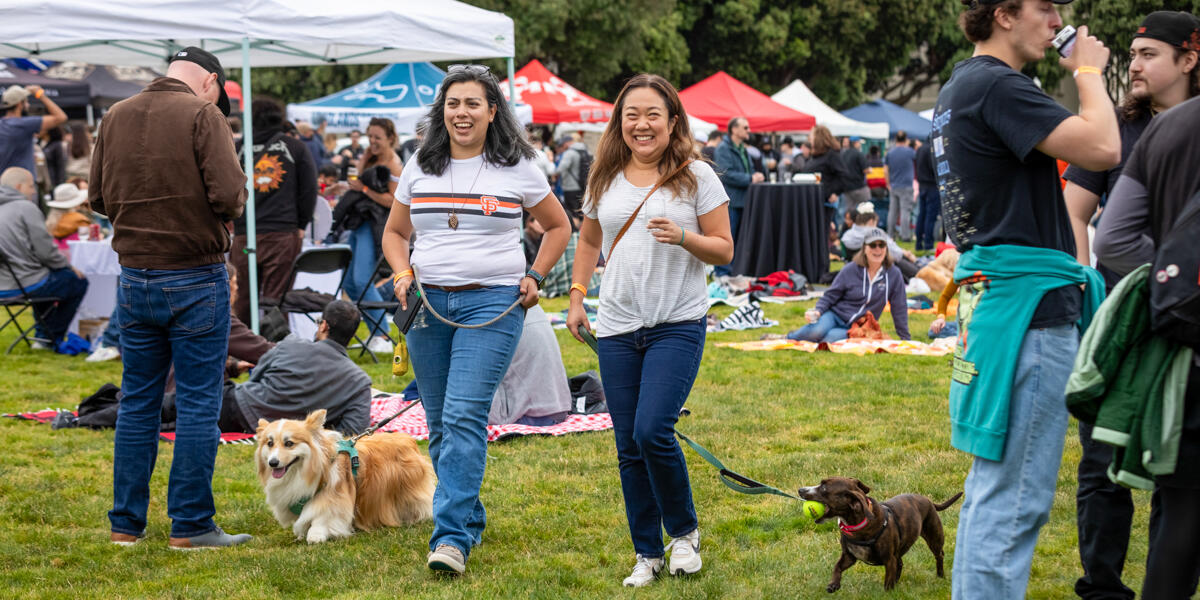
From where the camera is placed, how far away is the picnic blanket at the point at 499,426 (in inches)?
274

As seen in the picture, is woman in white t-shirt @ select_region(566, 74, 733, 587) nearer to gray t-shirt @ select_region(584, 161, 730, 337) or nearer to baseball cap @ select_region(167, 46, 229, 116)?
gray t-shirt @ select_region(584, 161, 730, 337)

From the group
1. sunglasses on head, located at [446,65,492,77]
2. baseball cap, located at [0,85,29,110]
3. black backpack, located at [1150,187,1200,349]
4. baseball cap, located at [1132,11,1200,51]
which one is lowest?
baseball cap, located at [0,85,29,110]

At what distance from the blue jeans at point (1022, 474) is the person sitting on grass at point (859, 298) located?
6727 mm

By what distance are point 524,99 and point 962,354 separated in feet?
69.0

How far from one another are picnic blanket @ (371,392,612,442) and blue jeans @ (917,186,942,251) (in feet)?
41.3

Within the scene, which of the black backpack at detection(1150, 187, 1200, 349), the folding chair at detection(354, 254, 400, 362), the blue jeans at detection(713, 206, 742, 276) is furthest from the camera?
the blue jeans at detection(713, 206, 742, 276)

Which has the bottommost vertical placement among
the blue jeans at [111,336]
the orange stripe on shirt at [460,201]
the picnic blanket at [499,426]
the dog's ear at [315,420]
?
the blue jeans at [111,336]

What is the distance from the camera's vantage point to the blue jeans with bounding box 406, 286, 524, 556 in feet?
14.0

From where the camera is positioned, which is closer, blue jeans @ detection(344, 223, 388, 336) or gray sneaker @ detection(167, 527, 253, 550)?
gray sneaker @ detection(167, 527, 253, 550)

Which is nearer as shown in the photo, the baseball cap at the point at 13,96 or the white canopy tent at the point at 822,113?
the baseball cap at the point at 13,96

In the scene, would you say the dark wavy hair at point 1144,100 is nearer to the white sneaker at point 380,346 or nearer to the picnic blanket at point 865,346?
the picnic blanket at point 865,346

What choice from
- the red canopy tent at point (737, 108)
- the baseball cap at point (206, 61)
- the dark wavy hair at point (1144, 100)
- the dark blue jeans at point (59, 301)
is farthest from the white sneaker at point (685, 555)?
the red canopy tent at point (737, 108)

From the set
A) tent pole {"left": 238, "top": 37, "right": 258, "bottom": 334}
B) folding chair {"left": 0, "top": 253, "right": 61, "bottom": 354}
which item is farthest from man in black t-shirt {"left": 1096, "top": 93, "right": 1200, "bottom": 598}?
folding chair {"left": 0, "top": 253, "right": 61, "bottom": 354}

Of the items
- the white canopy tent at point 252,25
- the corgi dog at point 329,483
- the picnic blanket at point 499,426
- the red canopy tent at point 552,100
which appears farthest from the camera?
the red canopy tent at point 552,100
